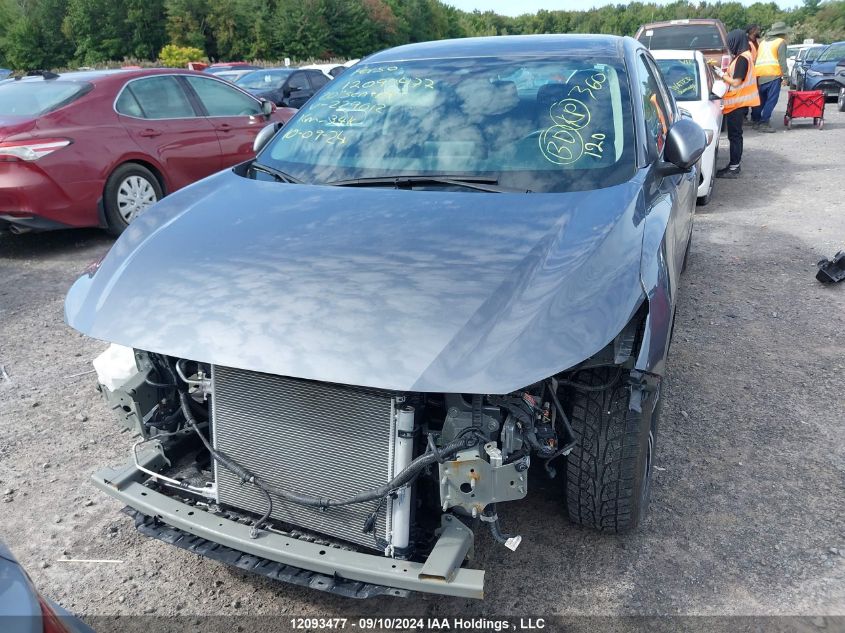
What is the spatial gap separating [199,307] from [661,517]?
6.37 feet

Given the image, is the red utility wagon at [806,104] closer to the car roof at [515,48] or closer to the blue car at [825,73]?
the blue car at [825,73]

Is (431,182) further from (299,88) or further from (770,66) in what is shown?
(770,66)

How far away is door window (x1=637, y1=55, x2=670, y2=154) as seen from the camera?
130 inches

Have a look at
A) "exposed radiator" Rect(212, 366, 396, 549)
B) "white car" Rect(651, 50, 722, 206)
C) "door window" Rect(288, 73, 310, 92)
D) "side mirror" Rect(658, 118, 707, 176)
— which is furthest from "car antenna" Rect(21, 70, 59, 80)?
"door window" Rect(288, 73, 310, 92)

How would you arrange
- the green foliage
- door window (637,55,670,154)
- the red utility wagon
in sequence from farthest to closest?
the green foliage, the red utility wagon, door window (637,55,670,154)

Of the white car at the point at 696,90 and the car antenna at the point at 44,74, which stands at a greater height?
the car antenna at the point at 44,74

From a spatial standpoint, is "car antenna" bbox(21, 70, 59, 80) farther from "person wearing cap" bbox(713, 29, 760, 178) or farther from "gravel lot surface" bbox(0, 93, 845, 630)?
"person wearing cap" bbox(713, 29, 760, 178)

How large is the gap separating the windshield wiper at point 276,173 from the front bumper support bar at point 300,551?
55.3 inches

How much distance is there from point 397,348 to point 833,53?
21.0 m

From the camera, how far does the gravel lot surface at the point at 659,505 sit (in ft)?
8.06

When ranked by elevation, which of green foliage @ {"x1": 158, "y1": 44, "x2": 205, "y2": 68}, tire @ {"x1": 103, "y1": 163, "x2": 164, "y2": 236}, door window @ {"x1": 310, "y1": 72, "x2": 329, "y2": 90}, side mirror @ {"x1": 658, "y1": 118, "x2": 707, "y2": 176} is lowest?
green foliage @ {"x1": 158, "y1": 44, "x2": 205, "y2": 68}

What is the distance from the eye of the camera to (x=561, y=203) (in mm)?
2637

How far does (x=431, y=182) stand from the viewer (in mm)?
2908

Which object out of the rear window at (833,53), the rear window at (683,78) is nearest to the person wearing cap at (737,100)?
the rear window at (683,78)
